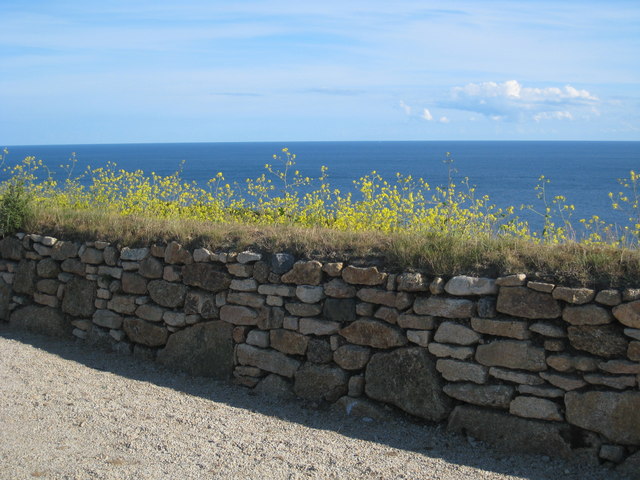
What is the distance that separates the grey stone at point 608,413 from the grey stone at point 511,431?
0.19 metres

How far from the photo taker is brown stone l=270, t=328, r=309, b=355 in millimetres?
6535

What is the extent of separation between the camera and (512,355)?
545cm

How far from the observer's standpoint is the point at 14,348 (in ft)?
25.7

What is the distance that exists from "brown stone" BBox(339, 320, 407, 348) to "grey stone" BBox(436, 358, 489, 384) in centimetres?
42

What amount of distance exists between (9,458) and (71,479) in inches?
25.2

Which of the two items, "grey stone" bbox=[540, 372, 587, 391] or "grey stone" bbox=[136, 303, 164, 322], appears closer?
"grey stone" bbox=[540, 372, 587, 391]

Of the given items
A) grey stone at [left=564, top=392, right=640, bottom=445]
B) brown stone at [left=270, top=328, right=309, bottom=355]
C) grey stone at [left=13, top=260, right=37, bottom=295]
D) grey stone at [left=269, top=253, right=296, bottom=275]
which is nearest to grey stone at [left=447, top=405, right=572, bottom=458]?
grey stone at [left=564, top=392, right=640, bottom=445]

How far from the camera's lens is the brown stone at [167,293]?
7.32m

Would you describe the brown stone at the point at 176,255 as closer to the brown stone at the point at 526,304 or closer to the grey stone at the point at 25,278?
the grey stone at the point at 25,278

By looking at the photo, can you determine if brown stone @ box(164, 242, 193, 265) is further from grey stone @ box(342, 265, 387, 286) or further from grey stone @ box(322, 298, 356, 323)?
grey stone @ box(342, 265, 387, 286)

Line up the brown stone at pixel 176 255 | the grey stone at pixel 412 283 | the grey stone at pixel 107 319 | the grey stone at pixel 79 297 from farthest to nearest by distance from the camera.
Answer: the grey stone at pixel 79 297, the grey stone at pixel 107 319, the brown stone at pixel 176 255, the grey stone at pixel 412 283

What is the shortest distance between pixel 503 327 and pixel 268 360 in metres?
2.43

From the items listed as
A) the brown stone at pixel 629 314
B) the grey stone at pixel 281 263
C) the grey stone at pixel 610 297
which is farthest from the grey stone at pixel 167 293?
the brown stone at pixel 629 314

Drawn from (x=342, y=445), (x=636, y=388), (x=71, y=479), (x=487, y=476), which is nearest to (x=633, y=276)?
(x=636, y=388)
